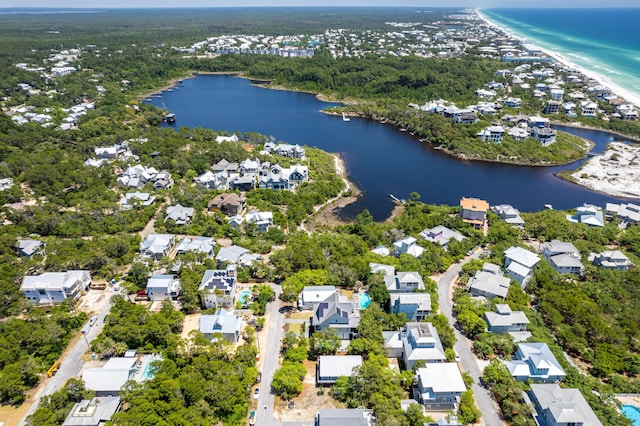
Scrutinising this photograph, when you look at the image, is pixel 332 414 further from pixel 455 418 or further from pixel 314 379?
pixel 455 418

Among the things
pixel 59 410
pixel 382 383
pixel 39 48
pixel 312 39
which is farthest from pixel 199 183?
pixel 312 39

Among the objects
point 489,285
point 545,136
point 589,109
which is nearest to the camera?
point 489,285

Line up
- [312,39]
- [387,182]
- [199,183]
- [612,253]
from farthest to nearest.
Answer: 1. [312,39]
2. [387,182]
3. [199,183]
4. [612,253]

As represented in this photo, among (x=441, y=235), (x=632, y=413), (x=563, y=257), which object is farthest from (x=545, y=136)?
(x=632, y=413)

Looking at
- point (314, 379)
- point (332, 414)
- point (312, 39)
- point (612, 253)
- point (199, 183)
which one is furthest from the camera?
point (312, 39)

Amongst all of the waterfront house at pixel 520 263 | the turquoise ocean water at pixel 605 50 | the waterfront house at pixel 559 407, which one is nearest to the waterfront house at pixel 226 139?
the waterfront house at pixel 520 263

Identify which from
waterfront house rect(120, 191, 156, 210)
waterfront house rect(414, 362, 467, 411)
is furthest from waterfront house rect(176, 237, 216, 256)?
waterfront house rect(414, 362, 467, 411)

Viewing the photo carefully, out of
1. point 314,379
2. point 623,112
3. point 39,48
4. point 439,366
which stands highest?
point 39,48

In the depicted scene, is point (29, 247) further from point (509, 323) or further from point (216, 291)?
point (509, 323)
